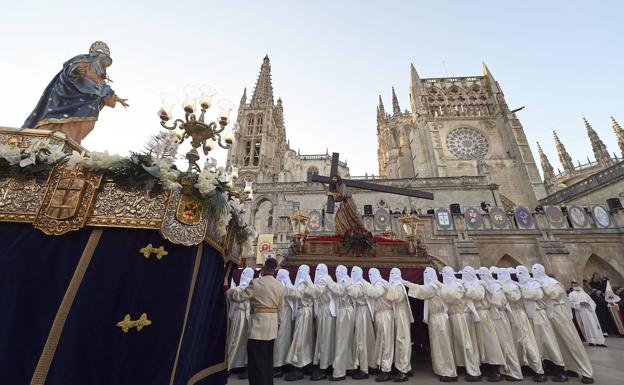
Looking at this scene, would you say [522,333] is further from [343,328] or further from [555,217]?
[555,217]

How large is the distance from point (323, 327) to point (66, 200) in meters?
4.24

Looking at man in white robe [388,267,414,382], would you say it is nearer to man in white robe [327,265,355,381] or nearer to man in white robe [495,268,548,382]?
man in white robe [327,265,355,381]

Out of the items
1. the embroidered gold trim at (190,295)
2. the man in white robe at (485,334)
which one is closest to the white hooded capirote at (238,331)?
the embroidered gold trim at (190,295)

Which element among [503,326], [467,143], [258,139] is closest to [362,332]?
[503,326]

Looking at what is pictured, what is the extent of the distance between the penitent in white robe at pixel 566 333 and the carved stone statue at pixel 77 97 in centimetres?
860

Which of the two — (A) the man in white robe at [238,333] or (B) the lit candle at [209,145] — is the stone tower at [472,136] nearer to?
(B) the lit candle at [209,145]

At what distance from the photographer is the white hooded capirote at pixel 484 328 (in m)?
4.30

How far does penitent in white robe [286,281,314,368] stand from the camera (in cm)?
443

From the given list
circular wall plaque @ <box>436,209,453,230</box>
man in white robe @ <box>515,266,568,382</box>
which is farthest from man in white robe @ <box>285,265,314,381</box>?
circular wall plaque @ <box>436,209,453,230</box>

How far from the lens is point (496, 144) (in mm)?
30250

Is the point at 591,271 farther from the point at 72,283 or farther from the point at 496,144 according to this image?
the point at 72,283

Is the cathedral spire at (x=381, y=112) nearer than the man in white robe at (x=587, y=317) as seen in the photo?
No

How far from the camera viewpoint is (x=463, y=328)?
4.48 m

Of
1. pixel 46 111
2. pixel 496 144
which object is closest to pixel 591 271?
pixel 496 144
